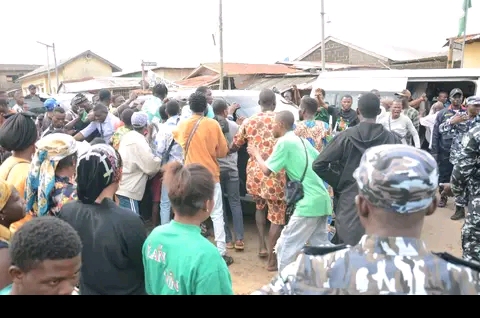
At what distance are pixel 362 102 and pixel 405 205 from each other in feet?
8.26

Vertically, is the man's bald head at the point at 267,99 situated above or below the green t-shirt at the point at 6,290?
above

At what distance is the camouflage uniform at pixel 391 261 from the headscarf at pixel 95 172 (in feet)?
4.47

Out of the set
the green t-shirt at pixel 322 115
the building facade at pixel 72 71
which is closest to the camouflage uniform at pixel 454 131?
the green t-shirt at pixel 322 115

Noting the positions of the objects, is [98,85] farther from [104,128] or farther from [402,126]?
[402,126]

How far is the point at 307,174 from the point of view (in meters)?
4.11

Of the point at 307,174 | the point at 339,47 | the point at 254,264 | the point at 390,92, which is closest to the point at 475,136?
the point at 307,174

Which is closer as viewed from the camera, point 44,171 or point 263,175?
point 44,171

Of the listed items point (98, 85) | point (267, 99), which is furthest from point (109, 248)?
point (98, 85)

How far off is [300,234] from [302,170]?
1.95ft

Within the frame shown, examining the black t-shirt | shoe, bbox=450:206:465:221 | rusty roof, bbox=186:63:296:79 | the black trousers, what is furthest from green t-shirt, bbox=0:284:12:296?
rusty roof, bbox=186:63:296:79

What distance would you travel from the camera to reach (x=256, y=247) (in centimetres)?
564

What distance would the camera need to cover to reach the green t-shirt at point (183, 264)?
1954mm

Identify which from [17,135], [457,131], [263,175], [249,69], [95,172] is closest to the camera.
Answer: [95,172]

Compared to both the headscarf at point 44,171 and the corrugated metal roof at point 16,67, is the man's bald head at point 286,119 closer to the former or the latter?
the headscarf at point 44,171
